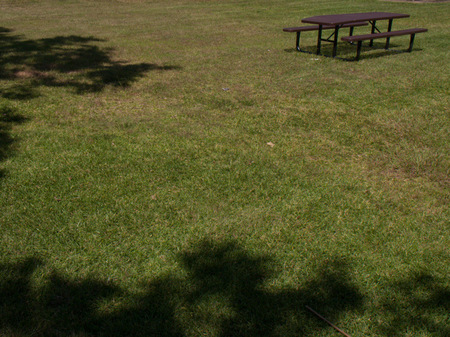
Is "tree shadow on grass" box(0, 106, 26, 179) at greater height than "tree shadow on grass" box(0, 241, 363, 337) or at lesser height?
greater

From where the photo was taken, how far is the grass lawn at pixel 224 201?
260 cm

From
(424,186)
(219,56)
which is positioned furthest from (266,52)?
(424,186)

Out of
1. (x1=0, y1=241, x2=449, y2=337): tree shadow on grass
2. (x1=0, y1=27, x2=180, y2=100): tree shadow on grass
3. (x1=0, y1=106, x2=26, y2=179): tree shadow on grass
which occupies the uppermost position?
(x1=0, y1=27, x2=180, y2=100): tree shadow on grass

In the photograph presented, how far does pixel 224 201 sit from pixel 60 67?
248 inches

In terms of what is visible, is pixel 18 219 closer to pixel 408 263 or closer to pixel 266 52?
pixel 408 263

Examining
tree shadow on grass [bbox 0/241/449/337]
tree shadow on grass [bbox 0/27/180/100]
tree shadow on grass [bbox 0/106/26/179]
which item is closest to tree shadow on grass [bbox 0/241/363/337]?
tree shadow on grass [bbox 0/241/449/337]

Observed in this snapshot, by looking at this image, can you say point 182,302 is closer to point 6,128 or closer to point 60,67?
point 6,128

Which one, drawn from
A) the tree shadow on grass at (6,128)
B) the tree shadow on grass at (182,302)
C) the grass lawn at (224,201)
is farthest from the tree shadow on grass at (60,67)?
the tree shadow on grass at (182,302)

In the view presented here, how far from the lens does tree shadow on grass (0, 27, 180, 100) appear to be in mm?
7168

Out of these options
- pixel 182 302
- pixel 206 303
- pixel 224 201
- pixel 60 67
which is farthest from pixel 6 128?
pixel 206 303

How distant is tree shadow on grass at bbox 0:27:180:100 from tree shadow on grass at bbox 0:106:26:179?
77cm

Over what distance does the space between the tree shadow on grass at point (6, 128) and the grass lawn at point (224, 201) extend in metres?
0.03

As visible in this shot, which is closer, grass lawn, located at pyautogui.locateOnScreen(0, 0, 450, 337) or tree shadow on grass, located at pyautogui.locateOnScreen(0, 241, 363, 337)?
tree shadow on grass, located at pyautogui.locateOnScreen(0, 241, 363, 337)

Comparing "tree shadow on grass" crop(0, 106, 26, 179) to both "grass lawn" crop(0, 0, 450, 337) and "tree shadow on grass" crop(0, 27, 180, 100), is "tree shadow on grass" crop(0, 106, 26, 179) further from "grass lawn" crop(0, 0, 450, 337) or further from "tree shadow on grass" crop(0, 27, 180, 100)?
"tree shadow on grass" crop(0, 27, 180, 100)
